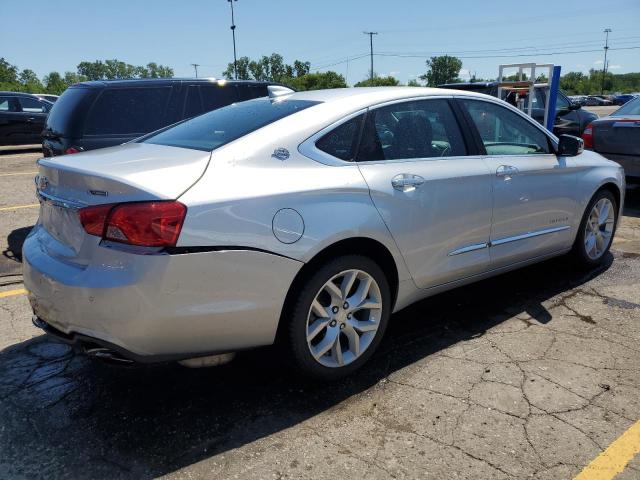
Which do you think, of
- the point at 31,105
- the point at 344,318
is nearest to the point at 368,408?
the point at 344,318

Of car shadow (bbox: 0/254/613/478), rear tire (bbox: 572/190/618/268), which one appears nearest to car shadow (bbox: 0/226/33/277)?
car shadow (bbox: 0/254/613/478)

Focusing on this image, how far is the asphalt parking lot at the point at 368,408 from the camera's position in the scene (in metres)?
2.48

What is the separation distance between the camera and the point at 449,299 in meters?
4.48

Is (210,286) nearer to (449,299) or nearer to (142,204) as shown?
(142,204)

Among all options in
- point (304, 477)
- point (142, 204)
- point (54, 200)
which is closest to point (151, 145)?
point (54, 200)

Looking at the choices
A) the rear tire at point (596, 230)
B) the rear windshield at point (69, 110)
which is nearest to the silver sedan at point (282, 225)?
the rear tire at point (596, 230)

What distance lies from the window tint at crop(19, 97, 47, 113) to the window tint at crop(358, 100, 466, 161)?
52.5 feet

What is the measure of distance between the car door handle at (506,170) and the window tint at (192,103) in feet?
13.2

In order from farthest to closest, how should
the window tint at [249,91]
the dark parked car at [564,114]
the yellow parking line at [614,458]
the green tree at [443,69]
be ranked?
the green tree at [443,69] < the dark parked car at [564,114] < the window tint at [249,91] < the yellow parking line at [614,458]

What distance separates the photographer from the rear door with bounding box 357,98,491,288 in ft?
10.6

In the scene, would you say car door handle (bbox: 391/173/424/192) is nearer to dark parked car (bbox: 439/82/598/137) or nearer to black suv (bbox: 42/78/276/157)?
black suv (bbox: 42/78/276/157)

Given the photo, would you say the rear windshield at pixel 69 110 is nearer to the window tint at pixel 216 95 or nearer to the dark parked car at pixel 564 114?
the window tint at pixel 216 95

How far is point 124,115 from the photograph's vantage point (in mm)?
6117

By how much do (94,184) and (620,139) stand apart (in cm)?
736
